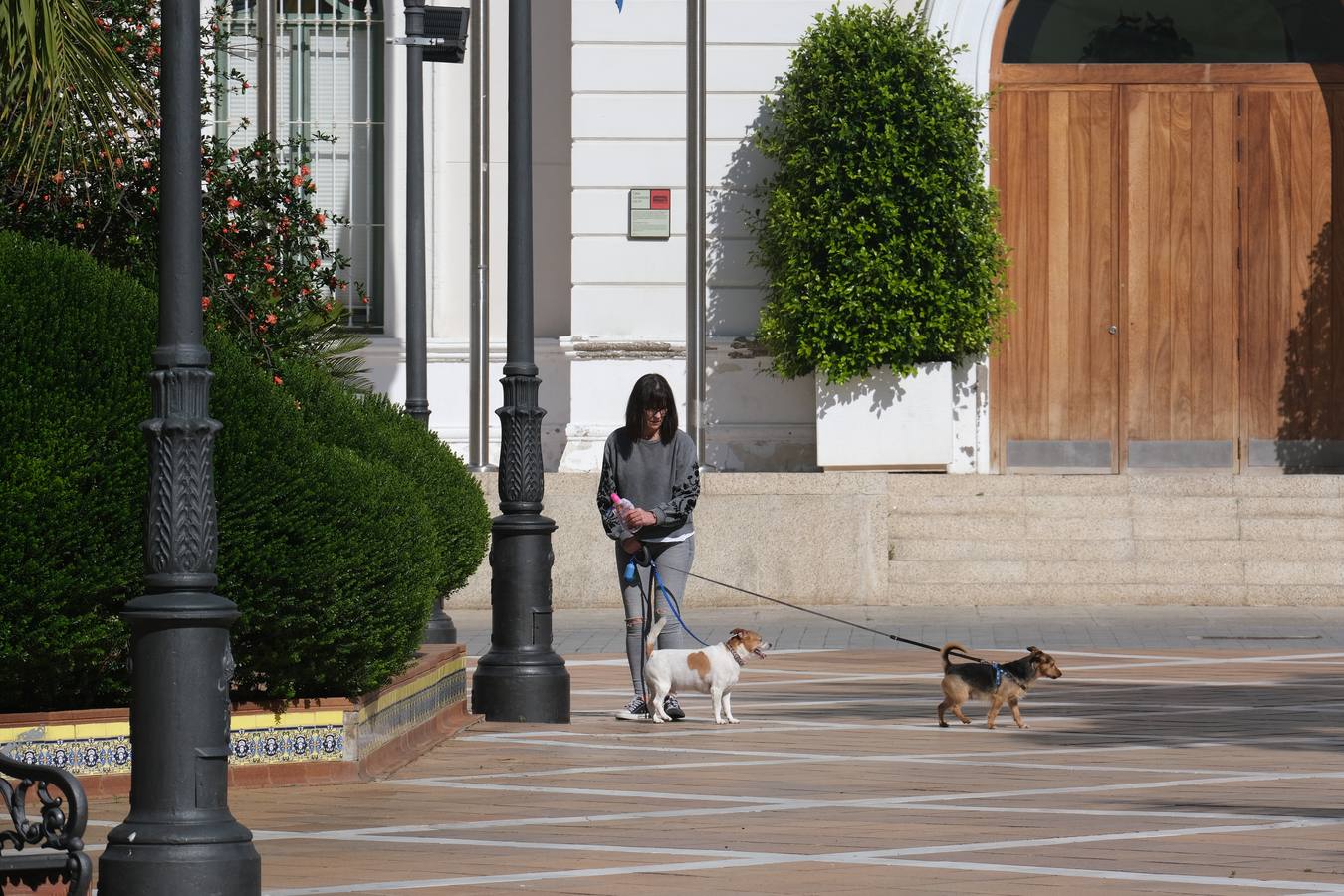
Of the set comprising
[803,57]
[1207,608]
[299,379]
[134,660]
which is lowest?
[1207,608]

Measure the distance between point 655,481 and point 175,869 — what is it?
5.96 metres

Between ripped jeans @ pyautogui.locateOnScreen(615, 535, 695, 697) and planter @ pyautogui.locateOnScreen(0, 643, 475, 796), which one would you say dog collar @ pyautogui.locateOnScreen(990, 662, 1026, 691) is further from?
planter @ pyautogui.locateOnScreen(0, 643, 475, 796)

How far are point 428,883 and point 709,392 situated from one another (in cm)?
1476

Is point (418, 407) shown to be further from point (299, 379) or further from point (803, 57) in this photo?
point (803, 57)

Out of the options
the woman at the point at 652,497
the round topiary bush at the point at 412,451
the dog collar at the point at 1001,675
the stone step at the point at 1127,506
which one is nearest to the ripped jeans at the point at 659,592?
the woman at the point at 652,497

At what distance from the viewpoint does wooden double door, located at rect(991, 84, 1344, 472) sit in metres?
22.0

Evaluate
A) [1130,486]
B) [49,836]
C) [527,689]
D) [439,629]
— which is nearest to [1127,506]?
[1130,486]

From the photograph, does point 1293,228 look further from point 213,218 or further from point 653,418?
point 653,418

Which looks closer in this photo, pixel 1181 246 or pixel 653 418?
pixel 653 418

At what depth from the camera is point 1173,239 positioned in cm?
2205

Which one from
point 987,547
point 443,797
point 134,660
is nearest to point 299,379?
point 443,797

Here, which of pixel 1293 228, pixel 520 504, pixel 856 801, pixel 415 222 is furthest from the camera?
pixel 1293 228

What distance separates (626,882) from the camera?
7113mm

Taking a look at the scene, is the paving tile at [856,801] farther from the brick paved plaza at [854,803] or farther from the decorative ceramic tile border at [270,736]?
the decorative ceramic tile border at [270,736]
